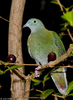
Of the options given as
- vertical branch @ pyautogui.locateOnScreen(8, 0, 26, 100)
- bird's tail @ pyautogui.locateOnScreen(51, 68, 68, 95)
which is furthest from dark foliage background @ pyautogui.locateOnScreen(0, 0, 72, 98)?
vertical branch @ pyautogui.locateOnScreen(8, 0, 26, 100)

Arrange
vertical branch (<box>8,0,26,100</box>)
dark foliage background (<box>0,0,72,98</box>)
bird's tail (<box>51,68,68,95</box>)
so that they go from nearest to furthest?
1. vertical branch (<box>8,0,26,100</box>)
2. bird's tail (<box>51,68,68,95</box>)
3. dark foliage background (<box>0,0,72,98</box>)

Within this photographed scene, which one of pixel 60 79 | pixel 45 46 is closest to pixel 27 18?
pixel 45 46

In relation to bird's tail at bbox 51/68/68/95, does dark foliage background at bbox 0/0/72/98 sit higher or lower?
higher

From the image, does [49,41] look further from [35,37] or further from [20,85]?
[20,85]

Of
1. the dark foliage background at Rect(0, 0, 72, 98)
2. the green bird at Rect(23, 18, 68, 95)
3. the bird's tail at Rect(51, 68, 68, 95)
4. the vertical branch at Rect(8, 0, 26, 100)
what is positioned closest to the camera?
the vertical branch at Rect(8, 0, 26, 100)

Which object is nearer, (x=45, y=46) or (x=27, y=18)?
(x=45, y=46)

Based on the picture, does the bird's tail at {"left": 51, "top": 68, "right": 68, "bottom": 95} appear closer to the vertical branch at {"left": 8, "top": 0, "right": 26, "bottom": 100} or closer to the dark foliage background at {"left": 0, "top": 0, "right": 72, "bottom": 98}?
the dark foliage background at {"left": 0, "top": 0, "right": 72, "bottom": 98}

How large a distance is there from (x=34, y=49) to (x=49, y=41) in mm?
183

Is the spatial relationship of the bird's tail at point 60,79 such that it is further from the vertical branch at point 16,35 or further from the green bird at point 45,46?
the vertical branch at point 16,35

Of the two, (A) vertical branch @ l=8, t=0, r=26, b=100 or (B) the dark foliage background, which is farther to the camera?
(B) the dark foliage background

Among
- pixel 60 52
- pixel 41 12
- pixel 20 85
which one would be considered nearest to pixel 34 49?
pixel 60 52

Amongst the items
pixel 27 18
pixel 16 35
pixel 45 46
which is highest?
pixel 27 18

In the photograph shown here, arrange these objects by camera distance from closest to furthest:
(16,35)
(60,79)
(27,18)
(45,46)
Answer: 1. (16,35)
2. (45,46)
3. (60,79)
4. (27,18)

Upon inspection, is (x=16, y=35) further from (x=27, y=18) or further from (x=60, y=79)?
(x=27, y=18)
